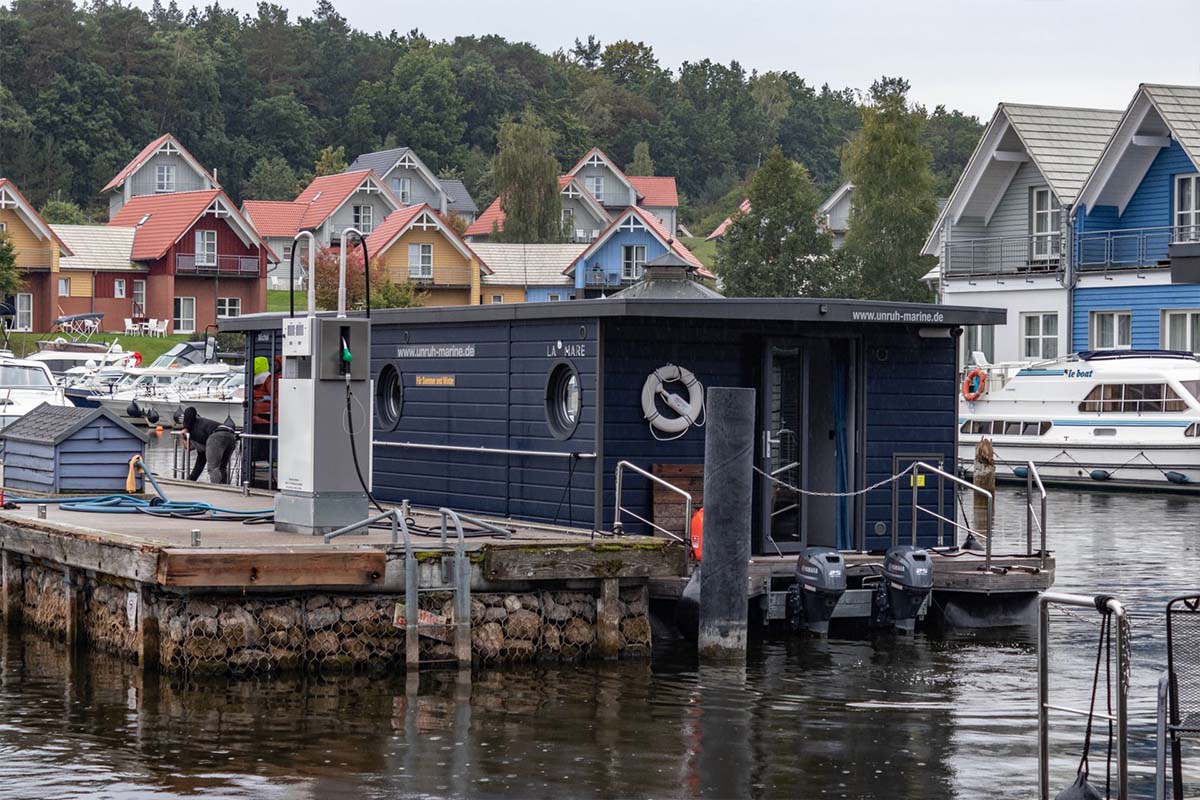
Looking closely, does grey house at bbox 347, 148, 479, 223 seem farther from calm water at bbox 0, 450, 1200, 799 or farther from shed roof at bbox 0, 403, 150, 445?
calm water at bbox 0, 450, 1200, 799

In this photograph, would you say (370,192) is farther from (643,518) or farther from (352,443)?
(352,443)

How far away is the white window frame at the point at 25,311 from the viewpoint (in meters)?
77.9

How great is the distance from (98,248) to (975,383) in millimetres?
50952

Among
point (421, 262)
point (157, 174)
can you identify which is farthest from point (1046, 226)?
point (157, 174)

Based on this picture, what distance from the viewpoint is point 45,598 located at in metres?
18.3

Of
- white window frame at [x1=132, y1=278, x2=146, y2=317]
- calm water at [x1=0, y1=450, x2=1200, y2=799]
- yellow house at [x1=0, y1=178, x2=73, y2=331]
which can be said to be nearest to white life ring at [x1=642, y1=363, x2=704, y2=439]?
calm water at [x1=0, y1=450, x2=1200, y2=799]

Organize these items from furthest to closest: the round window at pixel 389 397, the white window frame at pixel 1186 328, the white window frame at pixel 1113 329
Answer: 1. the white window frame at pixel 1113 329
2. the white window frame at pixel 1186 328
3. the round window at pixel 389 397

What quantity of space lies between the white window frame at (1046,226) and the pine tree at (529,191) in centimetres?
5220

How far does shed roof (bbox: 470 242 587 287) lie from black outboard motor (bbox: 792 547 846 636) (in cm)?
7017

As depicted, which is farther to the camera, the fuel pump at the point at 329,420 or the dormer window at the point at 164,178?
the dormer window at the point at 164,178

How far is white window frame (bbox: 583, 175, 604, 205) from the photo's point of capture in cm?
12050

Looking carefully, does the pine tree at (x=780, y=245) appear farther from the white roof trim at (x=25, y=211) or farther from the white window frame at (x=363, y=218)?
the white window frame at (x=363, y=218)

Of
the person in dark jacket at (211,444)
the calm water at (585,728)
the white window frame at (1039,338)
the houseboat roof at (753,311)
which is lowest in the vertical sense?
the calm water at (585,728)

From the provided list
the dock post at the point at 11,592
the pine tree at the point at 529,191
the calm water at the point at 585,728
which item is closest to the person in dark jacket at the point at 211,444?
the dock post at the point at 11,592
